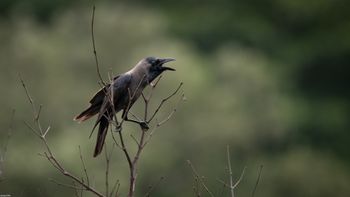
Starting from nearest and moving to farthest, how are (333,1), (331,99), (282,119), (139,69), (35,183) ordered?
(139,69) < (35,183) < (282,119) < (331,99) < (333,1)

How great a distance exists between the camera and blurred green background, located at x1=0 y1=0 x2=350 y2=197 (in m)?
27.0

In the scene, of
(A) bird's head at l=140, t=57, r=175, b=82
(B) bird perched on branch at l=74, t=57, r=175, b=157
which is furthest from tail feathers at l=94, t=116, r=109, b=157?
(A) bird's head at l=140, t=57, r=175, b=82

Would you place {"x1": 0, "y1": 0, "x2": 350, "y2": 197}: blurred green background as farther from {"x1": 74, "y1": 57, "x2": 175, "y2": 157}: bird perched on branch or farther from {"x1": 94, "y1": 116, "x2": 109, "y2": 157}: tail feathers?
{"x1": 94, "y1": 116, "x2": 109, "y2": 157}: tail feathers

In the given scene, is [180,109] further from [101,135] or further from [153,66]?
[101,135]

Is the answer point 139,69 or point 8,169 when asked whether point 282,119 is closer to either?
point 8,169

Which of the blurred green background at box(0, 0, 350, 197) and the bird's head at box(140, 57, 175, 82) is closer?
the bird's head at box(140, 57, 175, 82)

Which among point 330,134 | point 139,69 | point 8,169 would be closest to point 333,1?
point 330,134

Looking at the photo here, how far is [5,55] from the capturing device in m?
30.3

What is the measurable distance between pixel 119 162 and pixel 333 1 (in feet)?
116

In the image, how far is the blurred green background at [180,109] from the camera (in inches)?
1062

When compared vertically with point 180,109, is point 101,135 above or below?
below

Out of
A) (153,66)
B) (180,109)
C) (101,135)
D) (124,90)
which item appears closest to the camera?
(101,135)

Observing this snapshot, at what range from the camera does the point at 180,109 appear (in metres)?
30.4

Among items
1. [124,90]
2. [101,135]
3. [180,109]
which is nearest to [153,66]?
[124,90]
